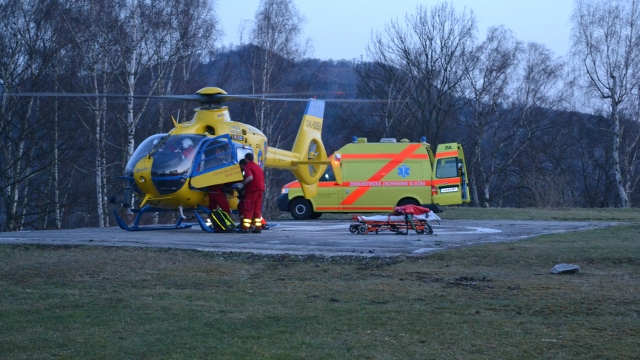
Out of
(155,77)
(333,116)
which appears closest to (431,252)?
(155,77)

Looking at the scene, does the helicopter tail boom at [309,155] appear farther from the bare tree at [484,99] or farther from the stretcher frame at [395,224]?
the bare tree at [484,99]

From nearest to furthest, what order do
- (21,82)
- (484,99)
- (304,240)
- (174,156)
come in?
(304,240) → (174,156) → (21,82) → (484,99)

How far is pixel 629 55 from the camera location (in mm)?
42531

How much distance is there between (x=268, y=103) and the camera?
3738 centimetres

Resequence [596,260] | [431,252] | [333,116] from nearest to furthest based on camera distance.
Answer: [596,260]
[431,252]
[333,116]

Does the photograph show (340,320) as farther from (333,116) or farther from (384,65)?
(333,116)

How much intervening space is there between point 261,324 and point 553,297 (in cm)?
312

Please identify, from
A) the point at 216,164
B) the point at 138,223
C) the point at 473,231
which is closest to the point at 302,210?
the point at 216,164

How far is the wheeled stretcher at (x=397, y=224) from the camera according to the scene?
52.7ft

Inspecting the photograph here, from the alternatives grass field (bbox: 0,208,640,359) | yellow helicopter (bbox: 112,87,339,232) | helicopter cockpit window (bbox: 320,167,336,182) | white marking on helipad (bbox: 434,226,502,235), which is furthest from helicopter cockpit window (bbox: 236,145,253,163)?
helicopter cockpit window (bbox: 320,167,336,182)

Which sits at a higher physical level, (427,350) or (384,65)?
(384,65)

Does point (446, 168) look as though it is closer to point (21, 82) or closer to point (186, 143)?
point (186, 143)

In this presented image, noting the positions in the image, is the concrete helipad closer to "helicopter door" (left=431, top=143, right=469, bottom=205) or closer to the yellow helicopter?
the yellow helicopter

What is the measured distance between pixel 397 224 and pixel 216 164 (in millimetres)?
4359
